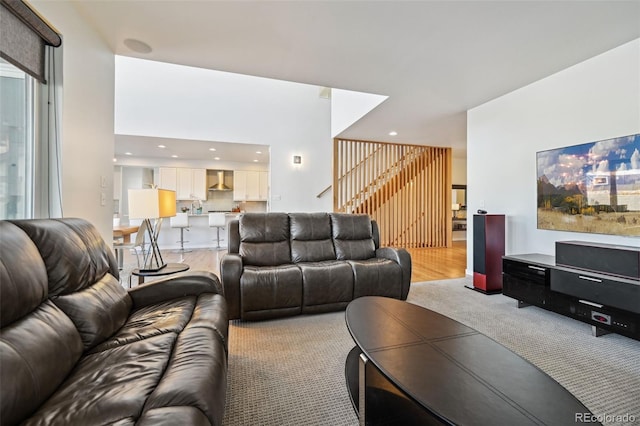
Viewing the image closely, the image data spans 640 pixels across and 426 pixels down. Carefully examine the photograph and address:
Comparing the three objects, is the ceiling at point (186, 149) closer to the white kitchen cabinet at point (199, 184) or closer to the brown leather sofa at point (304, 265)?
the white kitchen cabinet at point (199, 184)

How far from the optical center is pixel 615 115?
8.84 ft

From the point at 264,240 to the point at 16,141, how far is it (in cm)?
201

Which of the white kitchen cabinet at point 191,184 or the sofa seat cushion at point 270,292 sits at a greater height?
the white kitchen cabinet at point 191,184

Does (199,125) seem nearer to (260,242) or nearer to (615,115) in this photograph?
(260,242)

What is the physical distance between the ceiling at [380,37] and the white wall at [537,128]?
177mm

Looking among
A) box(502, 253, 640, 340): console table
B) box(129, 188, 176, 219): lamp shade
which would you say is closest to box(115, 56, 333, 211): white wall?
box(129, 188, 176, 219): lamp shade

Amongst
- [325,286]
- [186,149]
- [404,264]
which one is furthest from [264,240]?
[186,149]

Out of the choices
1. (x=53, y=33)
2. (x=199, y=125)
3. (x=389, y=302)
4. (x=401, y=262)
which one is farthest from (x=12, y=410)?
(x=199, y=125)

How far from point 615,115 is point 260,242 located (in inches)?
143

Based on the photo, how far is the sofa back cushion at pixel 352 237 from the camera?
335cm

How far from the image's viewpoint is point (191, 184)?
7504mm

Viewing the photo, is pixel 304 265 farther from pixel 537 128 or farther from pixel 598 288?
pixel 537 128

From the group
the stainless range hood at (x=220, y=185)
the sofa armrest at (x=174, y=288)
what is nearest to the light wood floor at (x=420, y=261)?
the stainless range hood at (x=220, y=185)

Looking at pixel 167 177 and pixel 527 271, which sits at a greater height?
pixel 167 177
